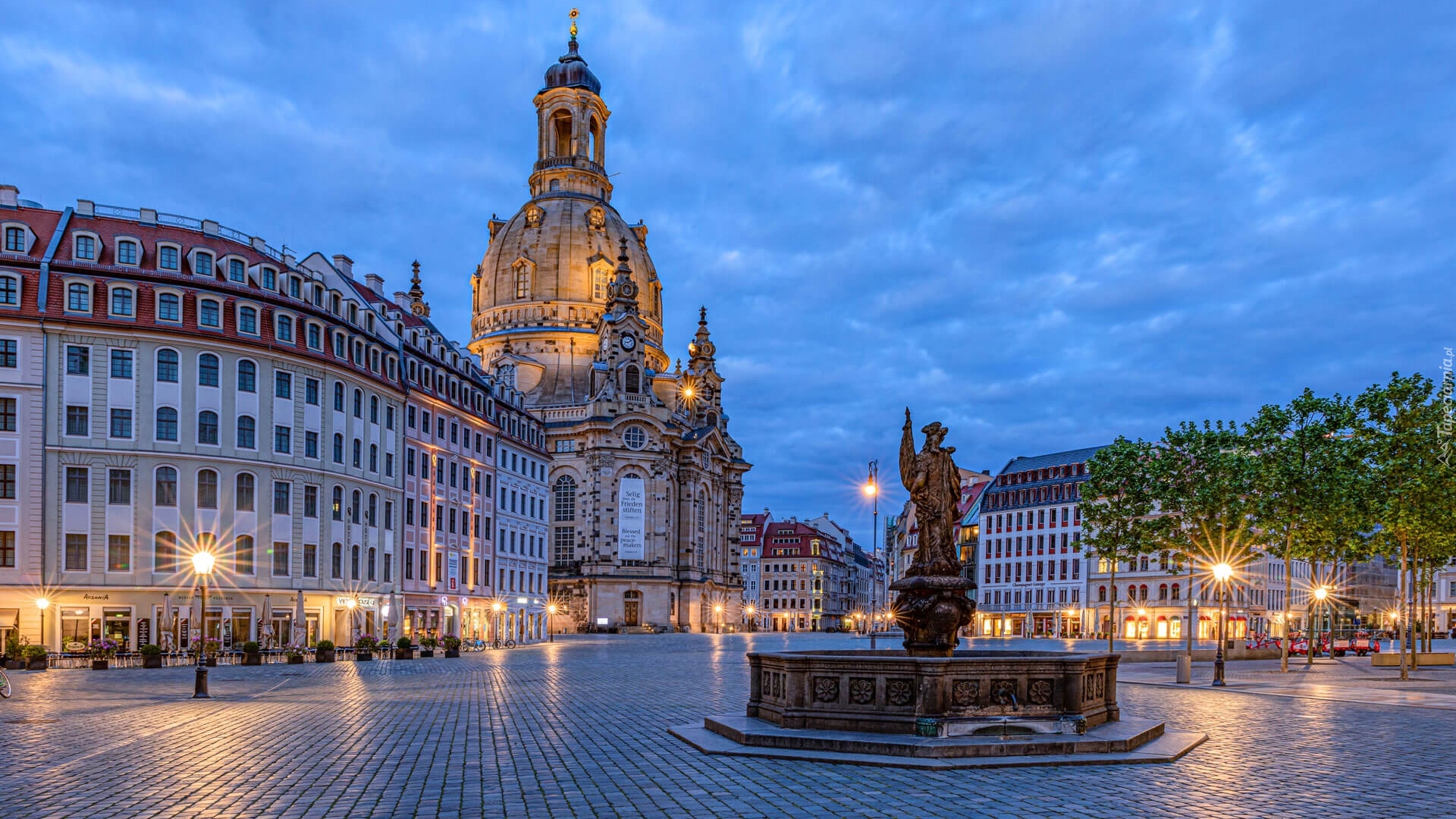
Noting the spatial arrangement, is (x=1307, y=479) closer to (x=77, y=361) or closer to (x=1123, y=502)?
(x=1123, y=502)

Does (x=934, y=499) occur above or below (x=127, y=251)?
below

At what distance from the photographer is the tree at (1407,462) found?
47.8 meters

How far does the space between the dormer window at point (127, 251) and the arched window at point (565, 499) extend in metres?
84.2

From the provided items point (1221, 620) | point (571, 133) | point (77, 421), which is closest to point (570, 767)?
point (1221, 620)

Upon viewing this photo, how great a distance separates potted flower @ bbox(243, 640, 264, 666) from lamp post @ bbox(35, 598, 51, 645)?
29.2 feet

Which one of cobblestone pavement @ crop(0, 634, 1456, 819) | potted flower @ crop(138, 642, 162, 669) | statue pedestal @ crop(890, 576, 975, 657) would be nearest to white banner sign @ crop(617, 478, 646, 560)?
potted flower @ crop(138, 642, 162, 669)

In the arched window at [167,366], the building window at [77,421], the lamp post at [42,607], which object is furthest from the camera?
the arched window at [167,366]

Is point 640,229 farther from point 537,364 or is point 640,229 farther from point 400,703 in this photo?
point 400,703

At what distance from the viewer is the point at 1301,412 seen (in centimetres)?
5338

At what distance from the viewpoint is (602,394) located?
134 metres

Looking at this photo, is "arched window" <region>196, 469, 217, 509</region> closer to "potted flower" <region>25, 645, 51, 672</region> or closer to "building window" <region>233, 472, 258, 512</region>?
"building window" <region>233, 472, 258, 512</region>

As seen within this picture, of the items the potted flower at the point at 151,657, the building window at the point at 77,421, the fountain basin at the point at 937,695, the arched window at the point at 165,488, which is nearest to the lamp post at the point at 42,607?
the arched window at the point at 165,488

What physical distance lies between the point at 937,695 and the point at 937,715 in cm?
30

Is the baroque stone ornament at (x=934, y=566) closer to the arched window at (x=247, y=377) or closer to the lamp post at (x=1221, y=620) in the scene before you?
the lamp post at (x=1221, y=620)
